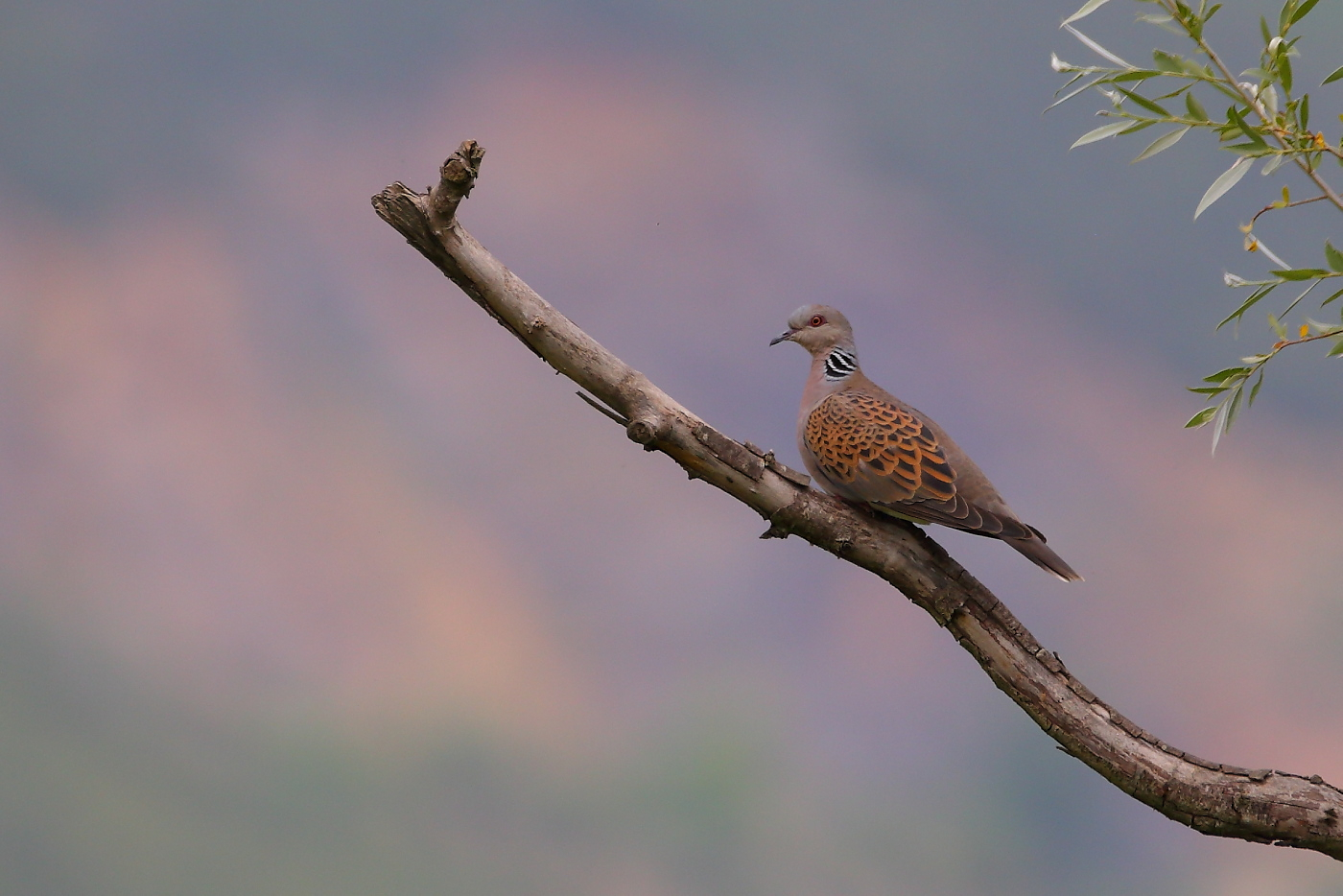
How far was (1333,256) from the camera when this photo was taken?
2627 mm

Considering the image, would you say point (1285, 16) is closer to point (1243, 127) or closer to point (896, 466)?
point (1243, 127)

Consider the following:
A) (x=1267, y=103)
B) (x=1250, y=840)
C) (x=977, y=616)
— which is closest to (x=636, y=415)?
(x=977, y=616)

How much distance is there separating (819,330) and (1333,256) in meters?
1.90

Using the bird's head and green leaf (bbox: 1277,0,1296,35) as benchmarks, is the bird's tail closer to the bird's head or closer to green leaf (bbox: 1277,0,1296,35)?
the bird's head

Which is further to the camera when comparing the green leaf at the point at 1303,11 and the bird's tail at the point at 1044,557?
the bird's tail at the point at 1044,557

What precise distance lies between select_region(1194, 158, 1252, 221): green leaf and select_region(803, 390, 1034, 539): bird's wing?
46.3 inches

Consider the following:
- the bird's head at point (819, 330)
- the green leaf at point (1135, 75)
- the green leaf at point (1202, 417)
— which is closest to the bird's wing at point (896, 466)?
the bird's head at point (819, 330)

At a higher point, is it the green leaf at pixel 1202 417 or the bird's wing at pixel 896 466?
the green leaf at pixel 1202 417

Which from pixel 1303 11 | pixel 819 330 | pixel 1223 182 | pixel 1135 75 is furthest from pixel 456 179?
pixel 1303 11

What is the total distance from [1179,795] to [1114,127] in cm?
201

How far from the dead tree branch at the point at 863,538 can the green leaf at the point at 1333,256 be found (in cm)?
139

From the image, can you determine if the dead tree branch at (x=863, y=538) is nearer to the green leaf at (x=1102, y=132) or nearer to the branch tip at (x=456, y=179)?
the branch tip at (x=456, y=179)

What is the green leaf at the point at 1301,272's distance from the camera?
2.64m

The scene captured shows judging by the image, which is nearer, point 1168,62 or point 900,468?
point 1168,62
